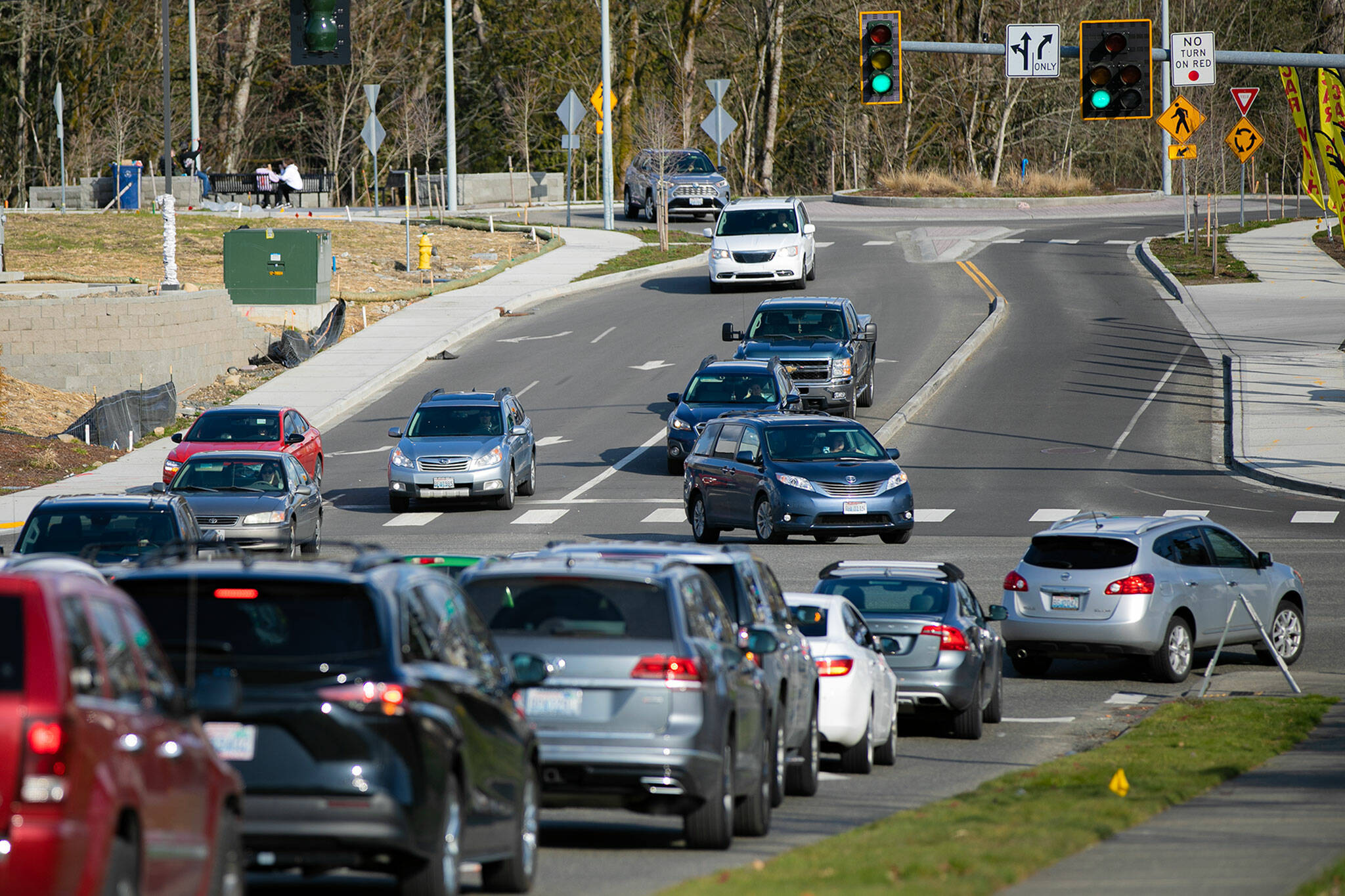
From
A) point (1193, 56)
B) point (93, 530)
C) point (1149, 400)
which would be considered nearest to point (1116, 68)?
point (1193, 56)

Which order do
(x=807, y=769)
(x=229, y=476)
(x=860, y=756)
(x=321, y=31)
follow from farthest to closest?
(x=321, y=31)
(x=229, y=476)
(x=860, y=756)
(x=807, y=769)

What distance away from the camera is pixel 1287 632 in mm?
20031

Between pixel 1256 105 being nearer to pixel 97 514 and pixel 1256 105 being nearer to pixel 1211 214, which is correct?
pixel 1211 214

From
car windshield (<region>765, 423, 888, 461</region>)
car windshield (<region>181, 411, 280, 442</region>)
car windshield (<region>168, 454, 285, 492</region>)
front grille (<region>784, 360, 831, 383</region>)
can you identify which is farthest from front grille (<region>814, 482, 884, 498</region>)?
car windshield (<region>181, 411, 280, 442</region>)

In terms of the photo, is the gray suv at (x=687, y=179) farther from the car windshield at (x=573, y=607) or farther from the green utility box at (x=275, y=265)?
the car windshield at (x=573, y=607)

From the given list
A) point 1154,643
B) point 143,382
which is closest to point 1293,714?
point 1154,643

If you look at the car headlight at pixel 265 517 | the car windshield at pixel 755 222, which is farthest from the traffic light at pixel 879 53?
the car windshield at pixel 755 222

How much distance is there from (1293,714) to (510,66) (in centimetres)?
7115

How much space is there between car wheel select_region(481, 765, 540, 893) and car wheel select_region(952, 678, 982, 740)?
746 centimetres

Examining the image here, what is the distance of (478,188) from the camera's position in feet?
250

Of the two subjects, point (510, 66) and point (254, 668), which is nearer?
point (254, 668)

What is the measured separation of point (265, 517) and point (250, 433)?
18.3ft

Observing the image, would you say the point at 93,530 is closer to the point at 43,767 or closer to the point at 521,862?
the point at 521,862

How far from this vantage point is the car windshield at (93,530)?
1889 centimetres
